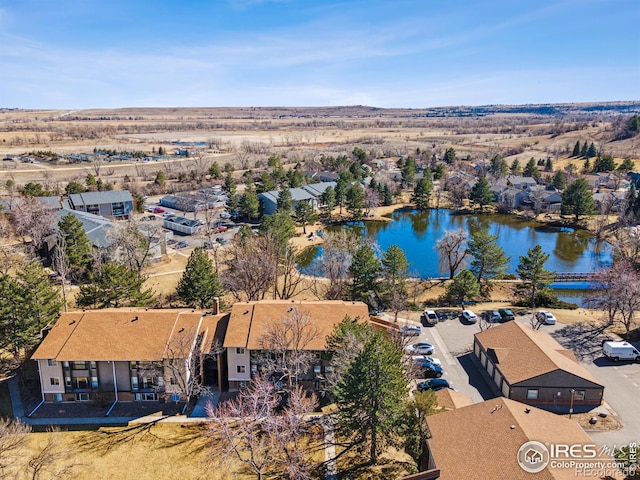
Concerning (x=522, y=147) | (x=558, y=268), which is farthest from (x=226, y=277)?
(x=522, y=147)

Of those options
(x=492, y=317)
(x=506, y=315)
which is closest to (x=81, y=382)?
(x=492, y=317)

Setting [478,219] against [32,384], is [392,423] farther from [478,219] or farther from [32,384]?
[478,219]

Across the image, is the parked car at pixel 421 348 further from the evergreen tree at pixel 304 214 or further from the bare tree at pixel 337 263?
the evergreen tree at pixel 304 214

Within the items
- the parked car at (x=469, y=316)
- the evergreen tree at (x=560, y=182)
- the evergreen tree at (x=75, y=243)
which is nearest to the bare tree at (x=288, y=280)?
the parked car at (x=469, y=316)

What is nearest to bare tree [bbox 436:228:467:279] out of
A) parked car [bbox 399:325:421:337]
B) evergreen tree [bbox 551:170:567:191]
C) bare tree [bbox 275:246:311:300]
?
parked car [bbox 399:325:421:337]

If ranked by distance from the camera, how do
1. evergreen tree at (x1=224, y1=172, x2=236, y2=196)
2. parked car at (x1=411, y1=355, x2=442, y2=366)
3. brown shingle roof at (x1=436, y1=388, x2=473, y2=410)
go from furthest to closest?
evergreen tree at (x1=224, y1=172, x2=236, y2=196)
parked car at (x1=411, y1=355, x2=442, y2=366)
brown shingle roof at (x1=436, y1=388, x2=473, y2=410)

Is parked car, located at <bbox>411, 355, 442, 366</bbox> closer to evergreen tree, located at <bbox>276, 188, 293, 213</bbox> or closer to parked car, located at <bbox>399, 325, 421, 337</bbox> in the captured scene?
parked car, located at <bbox>399, 325, 421, 337</bbox>

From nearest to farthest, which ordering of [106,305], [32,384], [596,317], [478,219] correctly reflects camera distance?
[32,384]
[106,305]
[596,317]
[478,219]
